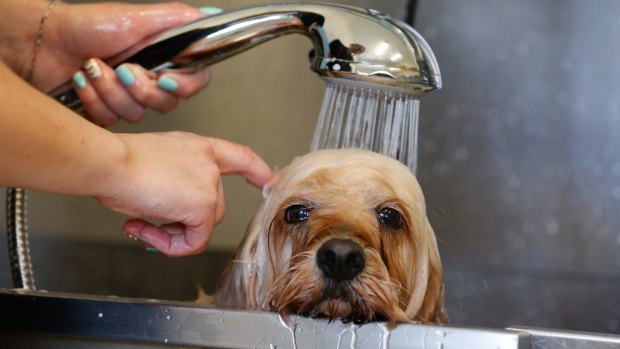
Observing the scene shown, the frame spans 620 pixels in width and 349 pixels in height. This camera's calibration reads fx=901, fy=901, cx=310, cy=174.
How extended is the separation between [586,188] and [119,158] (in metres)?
1.37

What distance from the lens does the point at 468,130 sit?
6.62ft

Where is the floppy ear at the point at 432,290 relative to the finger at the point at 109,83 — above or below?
below

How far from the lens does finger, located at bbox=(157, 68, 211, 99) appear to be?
1.36 metres

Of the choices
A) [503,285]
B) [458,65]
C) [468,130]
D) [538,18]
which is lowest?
[503,285]

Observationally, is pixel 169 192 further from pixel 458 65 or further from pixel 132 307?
pixel 458 65

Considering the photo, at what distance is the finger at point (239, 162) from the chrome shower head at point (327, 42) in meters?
0.14

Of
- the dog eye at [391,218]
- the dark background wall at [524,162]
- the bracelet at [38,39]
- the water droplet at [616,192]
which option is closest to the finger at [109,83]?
the bracelet at [38,39]

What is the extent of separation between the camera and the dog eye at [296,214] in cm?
122

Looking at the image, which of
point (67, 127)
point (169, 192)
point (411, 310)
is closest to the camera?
point (67, 127)

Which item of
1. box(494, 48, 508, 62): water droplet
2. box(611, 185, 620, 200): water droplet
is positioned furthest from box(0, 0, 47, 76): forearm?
box(611, 185, 620, 200): water droplet

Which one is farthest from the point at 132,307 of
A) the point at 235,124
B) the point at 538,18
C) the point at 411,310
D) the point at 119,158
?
the point at 538,18

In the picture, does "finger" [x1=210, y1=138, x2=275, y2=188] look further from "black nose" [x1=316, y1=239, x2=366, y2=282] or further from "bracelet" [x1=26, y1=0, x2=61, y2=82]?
"bracelet" [x1=26, y1=0, x2=61, y2=82]

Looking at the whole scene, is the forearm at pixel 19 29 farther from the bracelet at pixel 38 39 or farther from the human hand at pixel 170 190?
the human hand at pixel 170 190

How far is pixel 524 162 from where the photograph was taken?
6.66 ft
